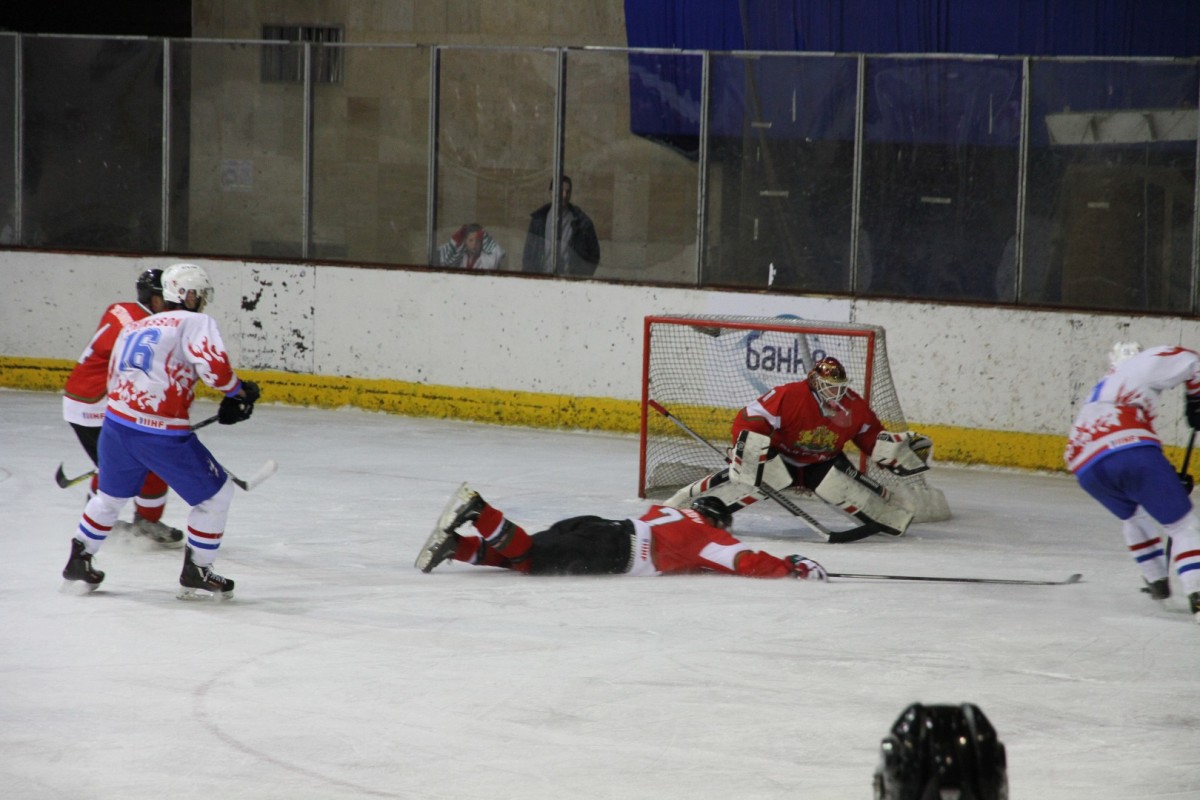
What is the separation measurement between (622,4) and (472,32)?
1.52 metres

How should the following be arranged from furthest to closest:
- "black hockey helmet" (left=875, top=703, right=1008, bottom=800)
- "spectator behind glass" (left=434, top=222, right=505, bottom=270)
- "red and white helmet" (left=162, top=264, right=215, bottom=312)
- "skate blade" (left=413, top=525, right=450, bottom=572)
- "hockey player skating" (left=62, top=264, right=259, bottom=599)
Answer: "spectator behind glass" (left=434, top=222, right=505, bottom=270), "skate blade" (left=413, top=525, right=450, bottom=572), "red and white helmet" (left=162, top=264, right=215, bottom=312), "hockey player skating" (left=62, top=264, right=259, bottom=599), "black hockey helmet" (left=875, top=703, right=1008, bottom=800)

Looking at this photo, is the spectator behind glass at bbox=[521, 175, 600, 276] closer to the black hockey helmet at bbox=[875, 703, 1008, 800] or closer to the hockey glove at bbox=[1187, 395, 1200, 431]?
the hockey glove at bbox=[1187, 395, 1200, 431]

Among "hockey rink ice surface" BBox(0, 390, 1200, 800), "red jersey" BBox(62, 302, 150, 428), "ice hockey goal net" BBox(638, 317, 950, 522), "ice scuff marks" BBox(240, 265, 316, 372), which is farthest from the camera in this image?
"ice scuff marks" BBox(240, 265, 316, 372)

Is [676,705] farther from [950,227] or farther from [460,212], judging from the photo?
[460,212]

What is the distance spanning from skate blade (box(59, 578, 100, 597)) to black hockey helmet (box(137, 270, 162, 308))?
3.87 feet

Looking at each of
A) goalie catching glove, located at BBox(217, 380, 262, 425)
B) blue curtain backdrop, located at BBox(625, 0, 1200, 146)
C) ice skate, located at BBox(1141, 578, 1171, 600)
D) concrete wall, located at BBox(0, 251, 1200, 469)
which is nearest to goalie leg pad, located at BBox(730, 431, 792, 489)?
ice skate, located at BBox(1141, 578, 1171, 600)

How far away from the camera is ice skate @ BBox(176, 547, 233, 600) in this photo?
16.8 feet

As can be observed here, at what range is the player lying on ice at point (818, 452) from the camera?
260 inches

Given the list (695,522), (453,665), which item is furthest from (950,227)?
(453,665)

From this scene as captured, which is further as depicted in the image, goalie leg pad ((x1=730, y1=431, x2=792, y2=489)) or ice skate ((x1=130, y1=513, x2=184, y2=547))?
goalie leg pad ((x1=730, y1=431, x2=792, y2=489))

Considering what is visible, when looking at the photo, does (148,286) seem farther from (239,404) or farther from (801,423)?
(801,423)

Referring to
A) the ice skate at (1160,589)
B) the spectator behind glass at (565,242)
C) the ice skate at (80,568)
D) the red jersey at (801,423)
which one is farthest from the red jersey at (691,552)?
the spectator behind glass at (565,242)

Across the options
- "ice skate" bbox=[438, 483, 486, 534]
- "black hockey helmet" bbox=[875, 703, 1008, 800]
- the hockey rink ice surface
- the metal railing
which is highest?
the metal railing

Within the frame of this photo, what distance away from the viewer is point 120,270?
1089cm
